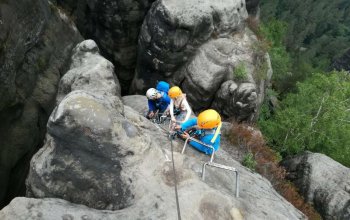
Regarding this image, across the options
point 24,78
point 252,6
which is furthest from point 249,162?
point 252,6

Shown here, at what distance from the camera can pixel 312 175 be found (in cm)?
1880

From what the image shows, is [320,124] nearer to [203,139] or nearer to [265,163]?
[265,163]

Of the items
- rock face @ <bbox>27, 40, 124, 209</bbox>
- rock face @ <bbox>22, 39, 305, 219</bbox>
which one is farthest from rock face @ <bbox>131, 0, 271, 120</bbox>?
rock face @ <bbox>27, 40, 124, 209</bbox>

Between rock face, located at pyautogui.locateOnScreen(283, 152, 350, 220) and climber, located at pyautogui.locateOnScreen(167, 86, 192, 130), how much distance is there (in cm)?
1023

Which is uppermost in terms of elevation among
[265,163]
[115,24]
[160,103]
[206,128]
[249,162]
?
[206,128]

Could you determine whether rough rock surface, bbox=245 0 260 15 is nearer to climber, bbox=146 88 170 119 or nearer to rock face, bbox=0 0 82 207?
rock face, bbox=0 0 82 207

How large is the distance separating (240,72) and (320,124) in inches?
276

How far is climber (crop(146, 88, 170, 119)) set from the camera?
45.9ft

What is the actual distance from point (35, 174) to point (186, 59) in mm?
16506

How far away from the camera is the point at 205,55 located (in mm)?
23391

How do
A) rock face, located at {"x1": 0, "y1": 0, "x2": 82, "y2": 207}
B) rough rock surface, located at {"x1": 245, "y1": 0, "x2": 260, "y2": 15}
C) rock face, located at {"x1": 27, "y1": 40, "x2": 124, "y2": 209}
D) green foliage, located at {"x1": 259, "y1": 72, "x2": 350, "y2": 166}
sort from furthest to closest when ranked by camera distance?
rough rock surface, located at {"x1": 245, "y1": 0, "x2": 260, "y2": 15} < green foliage, located at {"x1": 259, "y1": 72, "x2": 350, "y2": 166} < rock face, located at {"x1": 0, "y1": 0, "x2": 82, "y2": 207} < rock face, located at {"x1": 27, "y1": 40, "x2": 124, "y2": 209}

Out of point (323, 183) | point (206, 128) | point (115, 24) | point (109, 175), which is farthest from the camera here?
point (115, 24)

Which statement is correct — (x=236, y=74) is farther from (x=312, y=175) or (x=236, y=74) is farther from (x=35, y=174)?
(x=35, y=174)

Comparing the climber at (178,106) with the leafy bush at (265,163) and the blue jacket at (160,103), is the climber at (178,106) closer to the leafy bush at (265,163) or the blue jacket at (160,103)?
the blue jacket at (160,103)
